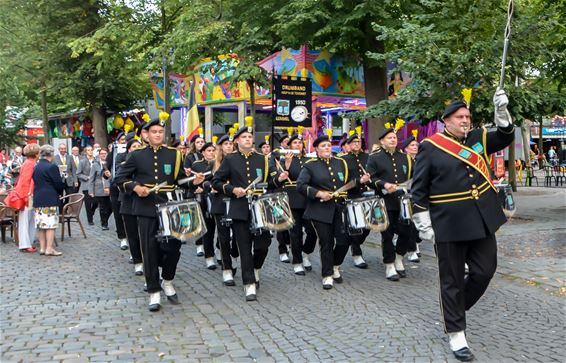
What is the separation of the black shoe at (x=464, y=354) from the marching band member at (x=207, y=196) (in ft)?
16.3

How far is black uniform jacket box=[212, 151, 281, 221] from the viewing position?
7.73 metres

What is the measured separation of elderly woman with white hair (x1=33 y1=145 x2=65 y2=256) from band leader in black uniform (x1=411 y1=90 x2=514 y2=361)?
7.64 metres

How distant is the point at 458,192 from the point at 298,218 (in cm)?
469

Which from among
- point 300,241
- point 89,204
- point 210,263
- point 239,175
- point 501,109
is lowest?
point 210,263

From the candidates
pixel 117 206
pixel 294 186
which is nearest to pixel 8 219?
pixel 117 206

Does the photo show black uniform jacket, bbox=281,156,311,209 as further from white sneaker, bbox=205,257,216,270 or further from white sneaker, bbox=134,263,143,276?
white sneaker, bbox=134,263,143,276

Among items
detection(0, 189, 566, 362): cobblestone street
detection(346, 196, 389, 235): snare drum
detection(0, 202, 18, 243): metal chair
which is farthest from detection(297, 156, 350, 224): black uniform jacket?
detection(0, 202, 18, 243): metal chair

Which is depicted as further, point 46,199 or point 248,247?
point 46,199

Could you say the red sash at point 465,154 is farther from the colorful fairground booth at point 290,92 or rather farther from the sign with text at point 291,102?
the sign with text at point 291,102

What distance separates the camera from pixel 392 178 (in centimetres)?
876

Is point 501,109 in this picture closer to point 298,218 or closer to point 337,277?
point 337,277

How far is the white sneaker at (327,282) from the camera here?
7.94 metres

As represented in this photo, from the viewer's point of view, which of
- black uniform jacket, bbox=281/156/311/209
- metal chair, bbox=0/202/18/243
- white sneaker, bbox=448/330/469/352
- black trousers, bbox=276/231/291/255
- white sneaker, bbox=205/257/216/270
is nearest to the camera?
white sneaker, bbox=448/330/469/352

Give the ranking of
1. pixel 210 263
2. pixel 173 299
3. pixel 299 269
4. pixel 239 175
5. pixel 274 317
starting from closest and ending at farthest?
pixel 274 317 < pixel 173 299 < pixel 239 175 < pixel 299 269 < pixel 210 263
